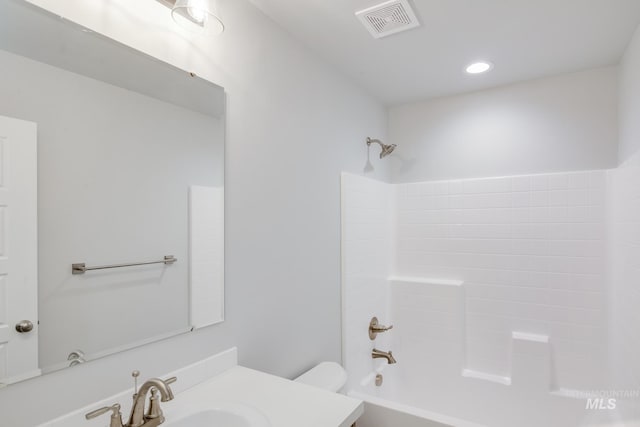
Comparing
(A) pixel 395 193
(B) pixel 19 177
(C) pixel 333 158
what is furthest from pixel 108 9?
(A) pixel 395 193

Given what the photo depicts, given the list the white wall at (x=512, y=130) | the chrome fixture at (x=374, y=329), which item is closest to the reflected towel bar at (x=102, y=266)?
the chrome fixture at (x=374, y=329)

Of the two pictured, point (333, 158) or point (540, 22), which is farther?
point (333, 158)

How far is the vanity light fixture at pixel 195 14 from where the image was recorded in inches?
45.8

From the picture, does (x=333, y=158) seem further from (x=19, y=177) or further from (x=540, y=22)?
(x=19, y=177)

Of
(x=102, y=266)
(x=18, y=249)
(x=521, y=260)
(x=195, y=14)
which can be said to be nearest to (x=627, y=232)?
(x=521, y=260)

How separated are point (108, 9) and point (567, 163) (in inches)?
110

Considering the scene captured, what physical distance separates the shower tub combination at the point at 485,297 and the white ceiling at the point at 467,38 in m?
0.75

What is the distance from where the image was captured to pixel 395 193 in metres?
3.07

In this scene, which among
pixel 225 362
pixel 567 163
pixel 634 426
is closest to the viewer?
pixel 225 362

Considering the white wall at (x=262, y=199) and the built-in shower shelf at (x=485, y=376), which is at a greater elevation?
the white wall at (x=262, y=199)

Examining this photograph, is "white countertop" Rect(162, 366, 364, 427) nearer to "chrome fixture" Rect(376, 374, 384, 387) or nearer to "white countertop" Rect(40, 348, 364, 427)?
"white countertop" Rect(40, 348, 364, 427)

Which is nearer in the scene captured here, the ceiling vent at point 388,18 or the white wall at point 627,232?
the ceiling vent at point 388,18

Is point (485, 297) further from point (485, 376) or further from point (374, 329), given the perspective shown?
point (374, 329)

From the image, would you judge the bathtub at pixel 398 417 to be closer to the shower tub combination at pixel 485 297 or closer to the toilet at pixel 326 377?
the shower tub combination at pixel 485 297
